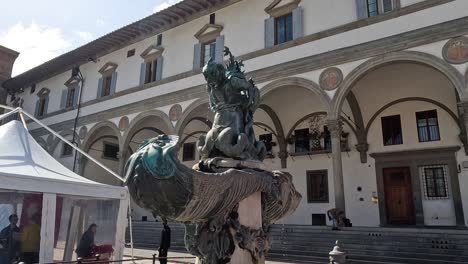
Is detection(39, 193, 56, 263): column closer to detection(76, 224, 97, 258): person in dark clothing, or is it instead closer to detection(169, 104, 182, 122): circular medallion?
detection(76, 224, 97, 258): person in dark clothing

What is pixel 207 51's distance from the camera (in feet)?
55.2

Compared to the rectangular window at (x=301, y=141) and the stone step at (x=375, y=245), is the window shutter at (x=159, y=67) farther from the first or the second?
the stone step at (x=375, y=245)

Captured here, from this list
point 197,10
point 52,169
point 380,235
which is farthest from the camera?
point 197,10

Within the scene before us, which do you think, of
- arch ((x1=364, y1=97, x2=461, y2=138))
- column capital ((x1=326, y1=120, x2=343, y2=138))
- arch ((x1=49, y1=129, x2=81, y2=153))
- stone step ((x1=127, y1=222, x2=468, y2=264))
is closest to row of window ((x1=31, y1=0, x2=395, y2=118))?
arch ((x1=49, y1=129, x2=81, y2=153))

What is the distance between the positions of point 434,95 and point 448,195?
3633mm

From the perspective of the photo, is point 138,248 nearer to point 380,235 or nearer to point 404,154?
point 380,235

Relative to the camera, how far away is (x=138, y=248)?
12.1 m

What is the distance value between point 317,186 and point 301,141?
6.92 ft

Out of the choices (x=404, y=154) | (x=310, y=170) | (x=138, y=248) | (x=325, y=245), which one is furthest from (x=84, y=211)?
(x=404, y=154)

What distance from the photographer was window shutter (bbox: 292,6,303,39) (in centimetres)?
1363

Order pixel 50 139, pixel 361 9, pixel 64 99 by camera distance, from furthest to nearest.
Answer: pixel 50 139 < pixel 64 99 < pixel 361 9

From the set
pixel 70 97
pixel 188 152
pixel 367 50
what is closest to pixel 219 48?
pixel 367 50

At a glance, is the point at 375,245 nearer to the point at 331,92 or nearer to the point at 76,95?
the point at 331,92

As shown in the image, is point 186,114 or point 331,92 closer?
point 331,92
